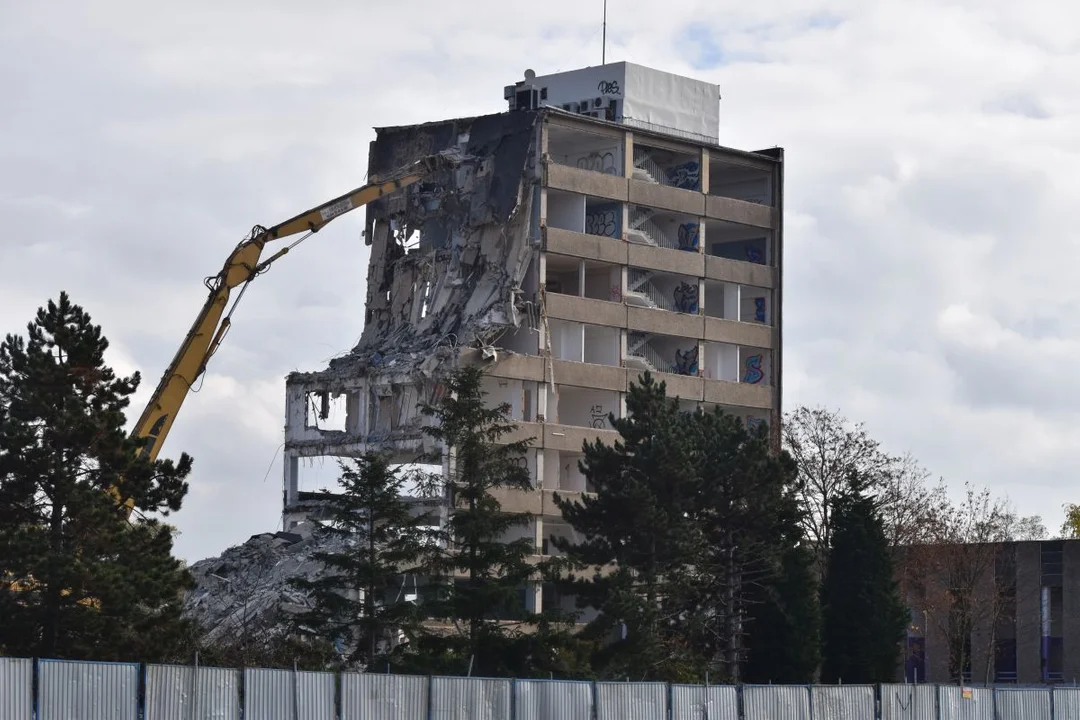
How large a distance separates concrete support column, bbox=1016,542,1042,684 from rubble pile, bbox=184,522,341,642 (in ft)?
118

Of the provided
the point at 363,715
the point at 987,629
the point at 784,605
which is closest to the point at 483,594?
the point at 784,605

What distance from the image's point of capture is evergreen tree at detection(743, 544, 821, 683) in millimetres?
67375

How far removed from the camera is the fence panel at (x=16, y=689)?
3238 centimetres

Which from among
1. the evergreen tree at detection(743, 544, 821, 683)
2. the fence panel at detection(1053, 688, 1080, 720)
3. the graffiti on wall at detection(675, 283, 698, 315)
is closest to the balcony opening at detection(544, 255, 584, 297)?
the graffiti on wall at detection(675, 283, 698, 315)

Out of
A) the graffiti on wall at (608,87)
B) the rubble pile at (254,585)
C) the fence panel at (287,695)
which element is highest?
the graffiti on wall at (608,87)

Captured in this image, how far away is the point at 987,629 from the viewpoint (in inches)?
3691

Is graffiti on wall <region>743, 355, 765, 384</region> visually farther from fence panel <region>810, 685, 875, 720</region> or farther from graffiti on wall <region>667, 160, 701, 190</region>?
fence panel <region>810, 685, 875, 720</region>

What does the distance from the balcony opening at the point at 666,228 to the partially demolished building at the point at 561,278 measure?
4.3 inches

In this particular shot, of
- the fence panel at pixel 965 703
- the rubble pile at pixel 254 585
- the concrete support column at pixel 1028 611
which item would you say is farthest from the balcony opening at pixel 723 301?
the fence panel at pixel 965 703

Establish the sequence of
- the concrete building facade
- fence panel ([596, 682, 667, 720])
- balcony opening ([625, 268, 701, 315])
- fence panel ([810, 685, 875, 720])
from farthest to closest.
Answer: balcony opening ([625, 268, 701, 315]) → the concrete building facade → fence panel ([810, 685, 875, 720]) → fence panel ([596, 682, 667, 720])

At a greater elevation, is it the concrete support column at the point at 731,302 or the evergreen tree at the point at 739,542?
the concrete support column at the point at 731,302

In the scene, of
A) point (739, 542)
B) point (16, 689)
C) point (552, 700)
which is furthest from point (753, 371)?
point (16, 689)

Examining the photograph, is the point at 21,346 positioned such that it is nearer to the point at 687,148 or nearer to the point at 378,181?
the point at 378,181

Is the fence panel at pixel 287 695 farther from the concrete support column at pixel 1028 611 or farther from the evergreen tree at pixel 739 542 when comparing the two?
the concrete support column at pixel 1028 611
